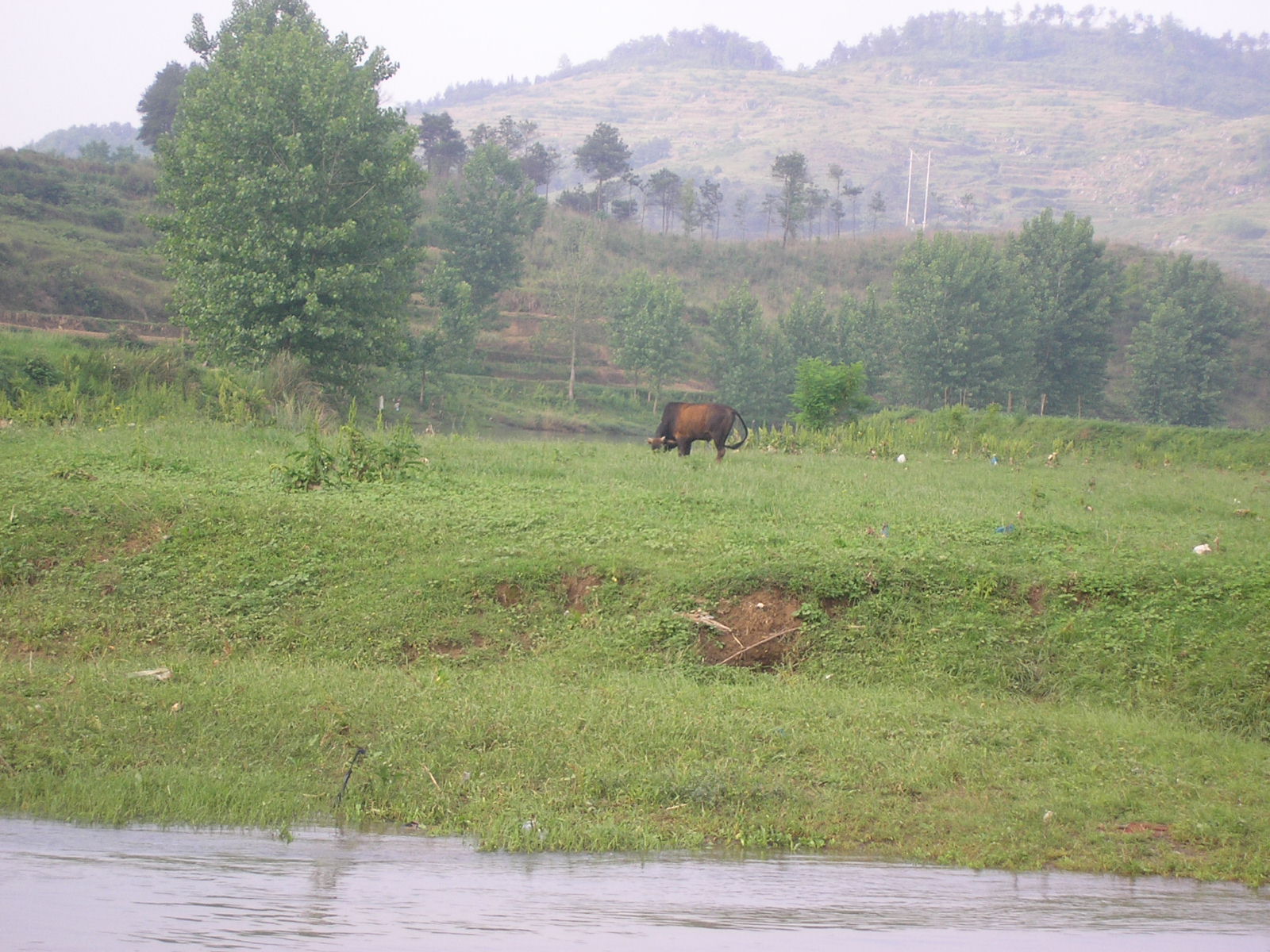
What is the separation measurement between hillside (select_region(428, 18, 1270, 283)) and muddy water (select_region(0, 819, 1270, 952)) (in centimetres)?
10421

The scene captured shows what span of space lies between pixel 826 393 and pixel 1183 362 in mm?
26549

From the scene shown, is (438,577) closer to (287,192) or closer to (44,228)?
(287,192)

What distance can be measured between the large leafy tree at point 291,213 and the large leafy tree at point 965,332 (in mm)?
25832

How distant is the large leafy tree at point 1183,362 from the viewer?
44469 millimetres

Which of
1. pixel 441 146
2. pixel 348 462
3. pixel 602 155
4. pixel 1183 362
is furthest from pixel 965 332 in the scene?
pixel 602 155

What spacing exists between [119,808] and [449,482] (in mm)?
5843

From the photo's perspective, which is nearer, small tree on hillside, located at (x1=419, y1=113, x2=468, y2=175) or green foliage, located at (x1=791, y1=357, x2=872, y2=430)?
green foliage, located at (x1=791, y1=357, x2=872, y2=430)

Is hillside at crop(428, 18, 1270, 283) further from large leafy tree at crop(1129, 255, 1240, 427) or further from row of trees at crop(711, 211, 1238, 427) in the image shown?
row of trees at crop(711, 211, 1238, 427)

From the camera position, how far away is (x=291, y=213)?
21.1 m

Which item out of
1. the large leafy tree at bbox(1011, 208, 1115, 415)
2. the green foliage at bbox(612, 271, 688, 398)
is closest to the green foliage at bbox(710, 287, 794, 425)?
the green foliage at bbox(612, 271, 688, 398)

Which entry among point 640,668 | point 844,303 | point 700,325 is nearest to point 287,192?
point 640,668

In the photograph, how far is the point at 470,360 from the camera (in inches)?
1761

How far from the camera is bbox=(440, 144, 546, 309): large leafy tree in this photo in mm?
48906

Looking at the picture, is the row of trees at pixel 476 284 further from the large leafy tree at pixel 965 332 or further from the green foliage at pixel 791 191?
the green foliage at pixel 791 191
